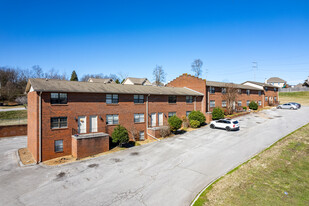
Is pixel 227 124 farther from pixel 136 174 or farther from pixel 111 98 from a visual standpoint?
pixel 136 174

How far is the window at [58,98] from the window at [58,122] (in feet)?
6.07

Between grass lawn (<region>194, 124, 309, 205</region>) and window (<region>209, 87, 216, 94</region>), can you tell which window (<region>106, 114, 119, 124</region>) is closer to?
grass lawn (<region>194, 124, 309, 205</region>)

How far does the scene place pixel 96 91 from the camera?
23.0 m

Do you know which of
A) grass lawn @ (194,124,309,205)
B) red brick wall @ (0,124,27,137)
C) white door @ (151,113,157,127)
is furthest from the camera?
red brick wall @ (0,124,27,137)

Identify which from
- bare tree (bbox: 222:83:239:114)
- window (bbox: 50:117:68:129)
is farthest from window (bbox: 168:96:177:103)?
window (bbox: 50:117:68:129)

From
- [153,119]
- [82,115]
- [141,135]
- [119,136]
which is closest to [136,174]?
[119,136]

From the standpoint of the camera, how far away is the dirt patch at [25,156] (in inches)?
792

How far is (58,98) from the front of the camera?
2075 centimetres

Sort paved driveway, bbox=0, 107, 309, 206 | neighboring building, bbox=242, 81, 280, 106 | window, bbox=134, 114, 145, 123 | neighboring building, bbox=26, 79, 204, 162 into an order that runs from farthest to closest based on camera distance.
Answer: neighboring building, bbox=242, 81, 280, 106, window, bbox=134, 114, 145, 123, neighboring building, bbox=26, 79, 204, 162, paved driveway, bbox=0, 107, 309, 206

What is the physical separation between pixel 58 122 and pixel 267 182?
20.7 meters

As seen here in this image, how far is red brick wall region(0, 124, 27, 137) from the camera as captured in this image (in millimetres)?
33562

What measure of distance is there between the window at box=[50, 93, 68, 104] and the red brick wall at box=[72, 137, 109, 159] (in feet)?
15.0

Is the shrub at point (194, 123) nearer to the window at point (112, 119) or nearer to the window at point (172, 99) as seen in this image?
the window at point (172, 99)

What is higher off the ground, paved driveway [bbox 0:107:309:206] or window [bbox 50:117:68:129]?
window [bbox 50:117:68:129]
